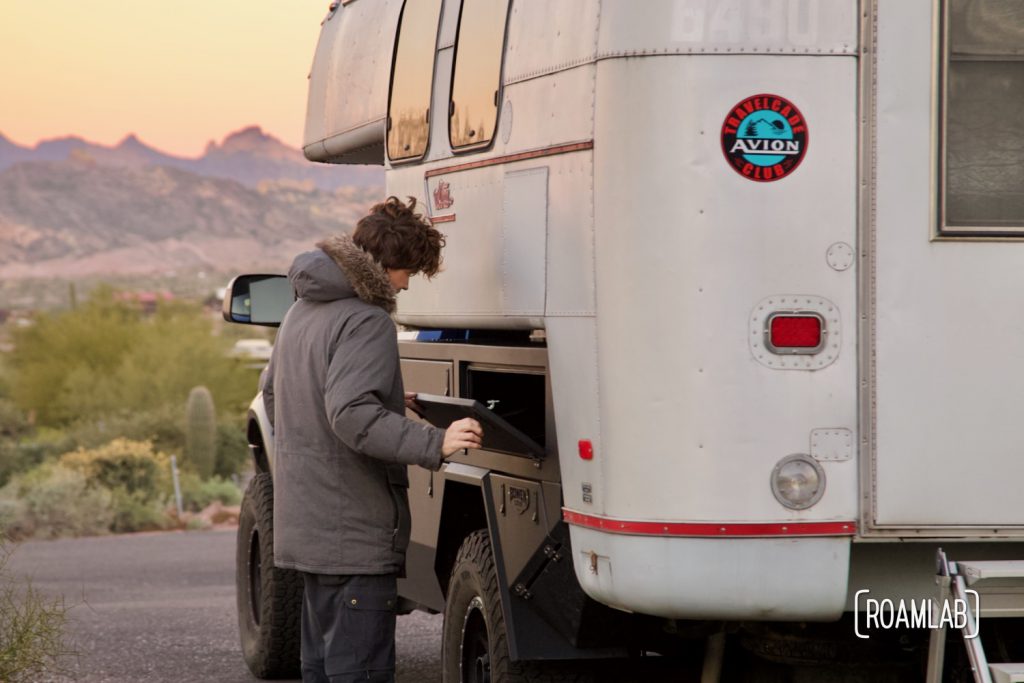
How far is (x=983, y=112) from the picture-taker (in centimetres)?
468

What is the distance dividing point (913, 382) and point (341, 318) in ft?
6.26

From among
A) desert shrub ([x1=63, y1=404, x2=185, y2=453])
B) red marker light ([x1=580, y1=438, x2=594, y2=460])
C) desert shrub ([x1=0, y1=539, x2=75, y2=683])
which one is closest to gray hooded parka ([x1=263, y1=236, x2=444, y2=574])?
red marker light ([x1=580, y1=438, x2=594, y2=460])

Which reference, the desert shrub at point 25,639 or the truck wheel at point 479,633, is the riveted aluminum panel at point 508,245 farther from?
the desert shrub at point 25,639

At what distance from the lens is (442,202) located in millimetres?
6301

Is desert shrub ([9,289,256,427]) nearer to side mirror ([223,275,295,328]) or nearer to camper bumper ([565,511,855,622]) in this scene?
side mirror ([223,275,295,328])

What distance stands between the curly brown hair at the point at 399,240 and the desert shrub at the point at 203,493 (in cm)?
1920

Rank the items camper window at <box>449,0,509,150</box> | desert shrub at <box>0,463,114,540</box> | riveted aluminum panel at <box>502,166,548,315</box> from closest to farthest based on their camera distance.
→ riveted aluminum panel at <box>502,166,548,315</box> → camper window at <box>449,0,509,150</box> → desert shrub at <box>0,463,114,540</box>

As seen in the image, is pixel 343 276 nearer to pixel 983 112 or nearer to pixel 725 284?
pixel 725 284

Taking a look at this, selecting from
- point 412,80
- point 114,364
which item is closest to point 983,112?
point 412,80

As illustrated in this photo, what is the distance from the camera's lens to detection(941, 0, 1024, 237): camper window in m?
4.65

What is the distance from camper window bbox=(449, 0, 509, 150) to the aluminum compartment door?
1.60 metres

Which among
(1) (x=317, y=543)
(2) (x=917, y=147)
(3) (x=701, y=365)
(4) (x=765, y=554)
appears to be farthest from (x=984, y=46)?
(1) (x=317, y=543)

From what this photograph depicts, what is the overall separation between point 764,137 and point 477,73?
167cm

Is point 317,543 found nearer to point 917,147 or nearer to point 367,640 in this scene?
point 367,640
